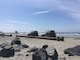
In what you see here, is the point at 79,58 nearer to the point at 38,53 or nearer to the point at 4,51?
the point at 38,53

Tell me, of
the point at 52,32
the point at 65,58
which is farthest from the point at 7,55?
the point at 52,32

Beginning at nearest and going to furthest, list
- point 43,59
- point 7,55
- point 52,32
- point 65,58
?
point 43,59
point 65,58
point 7,55
point 52,32

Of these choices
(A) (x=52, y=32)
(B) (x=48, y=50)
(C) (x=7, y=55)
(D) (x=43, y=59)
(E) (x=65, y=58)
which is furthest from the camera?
(A) (x=52, y=32)

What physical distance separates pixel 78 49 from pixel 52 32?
63.6 feet

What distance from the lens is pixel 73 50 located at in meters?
11.1

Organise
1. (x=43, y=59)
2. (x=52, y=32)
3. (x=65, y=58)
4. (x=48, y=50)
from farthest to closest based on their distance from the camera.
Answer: (x=52, y=32) < (x=65, y=58) < (x=48, y=50) < (x=43, y=59)

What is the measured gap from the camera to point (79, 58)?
9656mm

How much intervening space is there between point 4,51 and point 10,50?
40 centimetres

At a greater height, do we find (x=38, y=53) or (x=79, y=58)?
(x=38, y=53)

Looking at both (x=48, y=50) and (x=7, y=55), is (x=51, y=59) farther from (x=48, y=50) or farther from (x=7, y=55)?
(x=7, y=55)

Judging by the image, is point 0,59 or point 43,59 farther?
point 0,59

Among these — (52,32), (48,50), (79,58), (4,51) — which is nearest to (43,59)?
(48,50)

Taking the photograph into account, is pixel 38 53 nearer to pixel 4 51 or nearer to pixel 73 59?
pixel 73 59

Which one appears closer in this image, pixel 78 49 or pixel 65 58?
pixel 65 58
